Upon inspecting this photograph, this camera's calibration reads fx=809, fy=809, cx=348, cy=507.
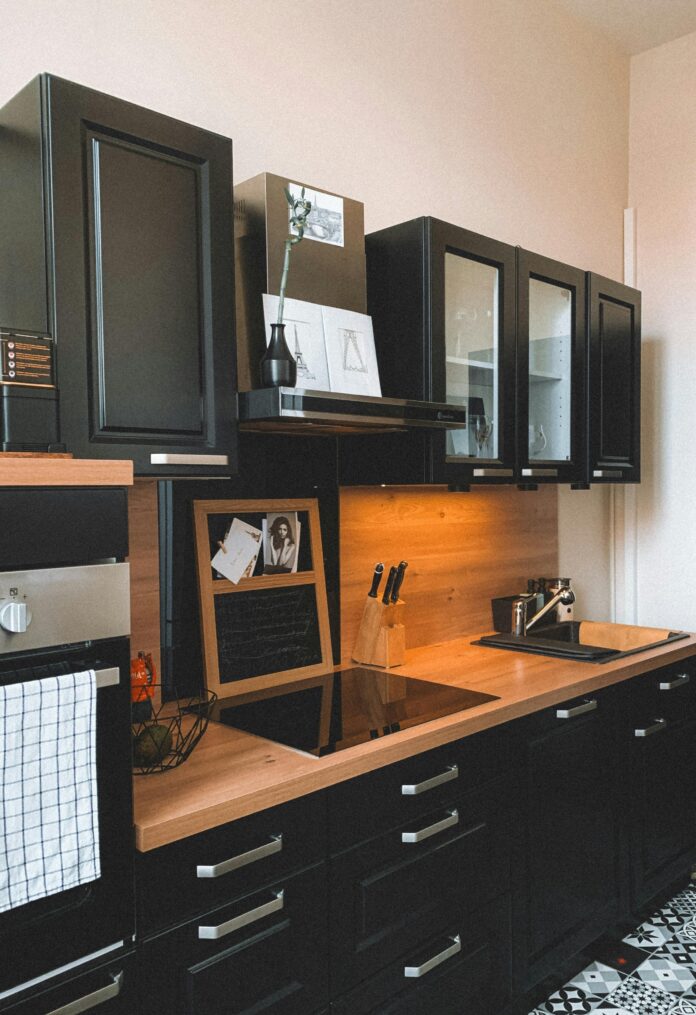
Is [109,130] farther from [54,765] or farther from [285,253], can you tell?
[54,765]

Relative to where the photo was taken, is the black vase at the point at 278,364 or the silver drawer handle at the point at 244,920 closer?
the silver drawer handle at the point at 244,920

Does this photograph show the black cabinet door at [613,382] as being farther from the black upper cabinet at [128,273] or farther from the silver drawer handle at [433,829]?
the black upper cabinet at [128,273]

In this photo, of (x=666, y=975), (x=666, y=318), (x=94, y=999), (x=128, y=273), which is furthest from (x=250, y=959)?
(x=666, y=318)

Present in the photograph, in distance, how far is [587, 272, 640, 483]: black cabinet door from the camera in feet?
9.45

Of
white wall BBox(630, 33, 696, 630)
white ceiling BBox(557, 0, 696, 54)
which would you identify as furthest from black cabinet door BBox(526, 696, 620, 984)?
white ceiling BBox(557, 0, 696, 54)

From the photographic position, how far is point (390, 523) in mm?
2617

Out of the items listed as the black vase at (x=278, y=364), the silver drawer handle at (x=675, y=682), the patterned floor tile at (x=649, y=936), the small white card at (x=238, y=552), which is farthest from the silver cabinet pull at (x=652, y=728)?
the black vase at (x=278, y=364)

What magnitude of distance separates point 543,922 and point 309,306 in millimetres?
1728

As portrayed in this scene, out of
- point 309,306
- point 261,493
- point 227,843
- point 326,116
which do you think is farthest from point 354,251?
point 227,843

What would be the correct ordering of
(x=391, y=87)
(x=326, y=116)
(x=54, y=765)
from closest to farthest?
(x=54, y=765)
(x=326, y=116)
(x=391, y=87)

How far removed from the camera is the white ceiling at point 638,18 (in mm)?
3238

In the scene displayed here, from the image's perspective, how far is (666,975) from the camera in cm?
237

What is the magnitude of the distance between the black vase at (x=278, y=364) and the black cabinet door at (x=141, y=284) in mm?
101

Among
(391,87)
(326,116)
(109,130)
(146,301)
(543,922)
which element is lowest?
(543,922)
